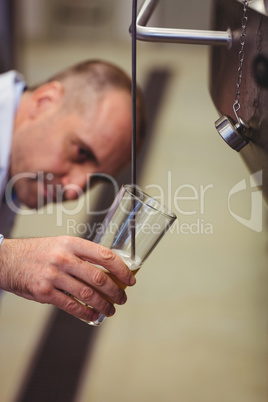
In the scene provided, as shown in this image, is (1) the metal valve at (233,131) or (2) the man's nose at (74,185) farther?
(2) the man's nose at (74,185)

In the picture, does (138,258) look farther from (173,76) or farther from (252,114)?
(173,76)

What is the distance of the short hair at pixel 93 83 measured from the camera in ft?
5.64

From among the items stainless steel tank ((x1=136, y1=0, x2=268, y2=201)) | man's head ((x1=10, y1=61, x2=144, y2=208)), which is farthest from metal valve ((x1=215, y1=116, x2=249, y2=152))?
man's head ((x1=10, y1=61, x2=144, y2=208))

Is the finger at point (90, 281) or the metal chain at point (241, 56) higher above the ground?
the metal chain at point (241, 56)

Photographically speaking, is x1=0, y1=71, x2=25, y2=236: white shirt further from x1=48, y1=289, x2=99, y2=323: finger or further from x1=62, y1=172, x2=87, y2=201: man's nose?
x1=48, y1=289, x2=99, y2=323: finger

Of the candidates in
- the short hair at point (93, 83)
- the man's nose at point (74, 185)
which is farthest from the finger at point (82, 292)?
the short hair at point (93, 83)

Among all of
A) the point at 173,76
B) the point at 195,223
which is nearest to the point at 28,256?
the point at 195,223

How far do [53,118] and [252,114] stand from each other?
1.14 m

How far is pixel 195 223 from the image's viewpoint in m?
2.71

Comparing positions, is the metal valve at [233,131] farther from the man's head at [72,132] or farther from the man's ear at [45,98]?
the man's ear at [45,98]

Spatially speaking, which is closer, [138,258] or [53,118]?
[138,258]
